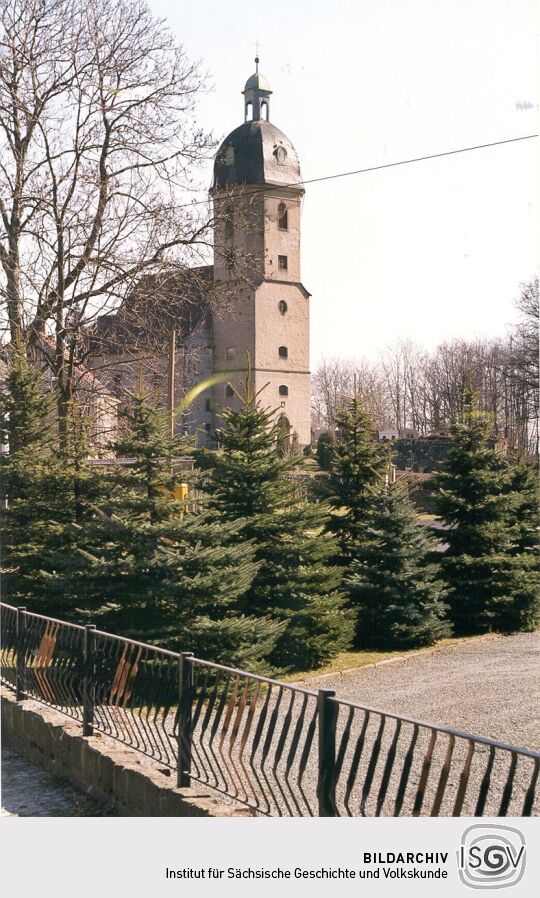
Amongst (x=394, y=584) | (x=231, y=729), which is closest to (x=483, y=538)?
(x=394, y=584)

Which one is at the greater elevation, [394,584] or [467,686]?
[394,584]

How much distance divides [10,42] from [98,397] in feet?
22.6

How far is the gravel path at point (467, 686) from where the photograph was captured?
9.90m

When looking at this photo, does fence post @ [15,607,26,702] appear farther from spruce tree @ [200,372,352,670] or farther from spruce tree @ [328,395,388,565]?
spruce tree @ [328,395,388,565]

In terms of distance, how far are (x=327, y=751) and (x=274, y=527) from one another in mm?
8490

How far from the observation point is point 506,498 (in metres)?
15.8

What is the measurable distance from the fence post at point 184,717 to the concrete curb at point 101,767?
97 mm

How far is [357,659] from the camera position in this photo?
1375 centimetres

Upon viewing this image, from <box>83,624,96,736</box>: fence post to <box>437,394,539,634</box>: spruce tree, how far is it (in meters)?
9.33

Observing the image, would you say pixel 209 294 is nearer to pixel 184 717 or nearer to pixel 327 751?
pixel 184 717

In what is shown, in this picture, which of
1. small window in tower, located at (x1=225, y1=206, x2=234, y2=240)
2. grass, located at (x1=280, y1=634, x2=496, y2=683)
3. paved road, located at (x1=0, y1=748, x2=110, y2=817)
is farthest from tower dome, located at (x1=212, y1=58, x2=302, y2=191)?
grass, located at (x1=280, y1=634, x2=496, y2=683)

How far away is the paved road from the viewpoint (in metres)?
6.04

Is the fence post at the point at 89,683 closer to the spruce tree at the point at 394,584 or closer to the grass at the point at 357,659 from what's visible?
the grass at the point at 357,659
